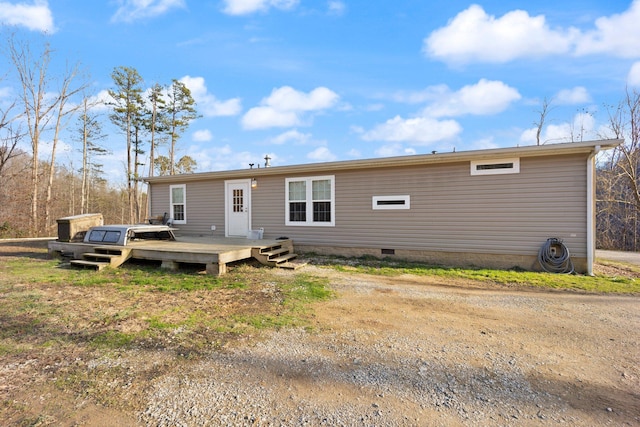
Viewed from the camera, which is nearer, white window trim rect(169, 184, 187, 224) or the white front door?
the white front door

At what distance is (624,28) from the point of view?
34.0 ft

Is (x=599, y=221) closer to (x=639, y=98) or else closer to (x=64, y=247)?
(x=639, y=98)

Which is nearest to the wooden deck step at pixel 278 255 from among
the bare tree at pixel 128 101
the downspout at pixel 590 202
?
the downspout at pixel 590 202

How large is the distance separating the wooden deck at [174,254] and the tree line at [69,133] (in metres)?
4.49

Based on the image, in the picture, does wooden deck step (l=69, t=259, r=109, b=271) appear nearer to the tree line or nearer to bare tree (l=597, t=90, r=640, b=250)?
the tree line

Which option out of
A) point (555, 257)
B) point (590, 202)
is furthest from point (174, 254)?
point (590, 202)

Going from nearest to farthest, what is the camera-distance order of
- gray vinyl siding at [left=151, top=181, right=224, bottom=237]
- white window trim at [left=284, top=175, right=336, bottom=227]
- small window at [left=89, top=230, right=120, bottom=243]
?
small window at [left=89, top=230, right=120, bottom=243], white window trim at [left=284, top=175, right=336, bottom=227], gray vinyl siding at [left=151, top=181, right=224, bottom=237]

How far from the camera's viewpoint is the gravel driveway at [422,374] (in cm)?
196

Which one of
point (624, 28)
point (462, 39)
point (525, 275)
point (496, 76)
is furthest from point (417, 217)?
point (624, 28)

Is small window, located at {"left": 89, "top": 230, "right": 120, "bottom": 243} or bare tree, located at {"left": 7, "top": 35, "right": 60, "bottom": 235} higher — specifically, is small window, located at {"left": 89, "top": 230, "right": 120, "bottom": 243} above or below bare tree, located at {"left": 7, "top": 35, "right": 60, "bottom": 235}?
below

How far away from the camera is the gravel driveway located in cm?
196

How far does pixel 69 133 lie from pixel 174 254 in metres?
18.6

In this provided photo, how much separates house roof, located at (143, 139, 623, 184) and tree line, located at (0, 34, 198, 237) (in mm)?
4243

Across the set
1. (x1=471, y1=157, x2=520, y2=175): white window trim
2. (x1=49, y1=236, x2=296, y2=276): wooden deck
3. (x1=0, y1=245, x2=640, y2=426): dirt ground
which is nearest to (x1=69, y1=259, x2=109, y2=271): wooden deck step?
(x1=49, y1=236, x2=296, y2=276): wooden deck
